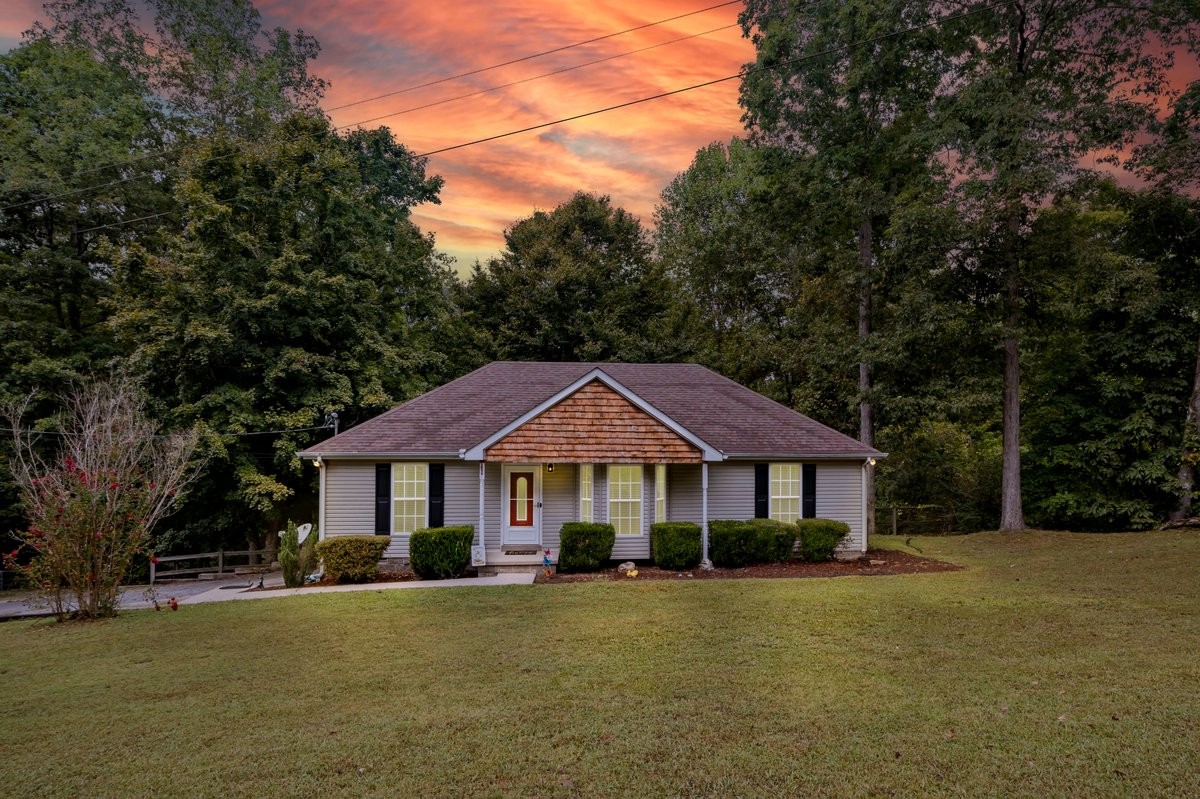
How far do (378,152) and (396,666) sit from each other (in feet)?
95.8

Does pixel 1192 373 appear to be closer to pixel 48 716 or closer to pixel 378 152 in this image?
pixel 48 716

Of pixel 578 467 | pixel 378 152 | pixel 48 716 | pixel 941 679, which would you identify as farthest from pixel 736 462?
pixel 378 152

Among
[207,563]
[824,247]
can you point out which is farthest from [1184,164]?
[207,563]

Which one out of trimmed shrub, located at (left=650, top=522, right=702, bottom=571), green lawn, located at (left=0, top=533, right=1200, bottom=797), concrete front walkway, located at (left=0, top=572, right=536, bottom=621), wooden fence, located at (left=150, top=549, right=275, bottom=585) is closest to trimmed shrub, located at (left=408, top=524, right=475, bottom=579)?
concrete front walkway, located at (left=0, top=572, right=536, bottom=621)

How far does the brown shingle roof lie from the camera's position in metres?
17.0

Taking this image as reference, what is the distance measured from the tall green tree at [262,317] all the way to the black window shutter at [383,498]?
5.48 metres

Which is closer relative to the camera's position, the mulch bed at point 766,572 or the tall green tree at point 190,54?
the mulch bed at point 766,572

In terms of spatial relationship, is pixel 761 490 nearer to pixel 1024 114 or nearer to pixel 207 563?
pixel 1024 114

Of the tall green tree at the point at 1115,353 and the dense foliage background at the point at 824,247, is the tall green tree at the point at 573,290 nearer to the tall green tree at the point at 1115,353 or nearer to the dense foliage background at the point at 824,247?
the dense foliage background at the point at 824,247

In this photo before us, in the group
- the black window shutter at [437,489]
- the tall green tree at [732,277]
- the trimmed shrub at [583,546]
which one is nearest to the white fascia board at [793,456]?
the trimmed shrub at [583,546]

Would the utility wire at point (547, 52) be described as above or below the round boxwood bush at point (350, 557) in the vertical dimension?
above

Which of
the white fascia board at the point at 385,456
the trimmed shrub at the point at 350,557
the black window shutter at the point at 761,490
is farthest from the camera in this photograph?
the black window shutter at the point at 761,490

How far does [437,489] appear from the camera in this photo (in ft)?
55.1

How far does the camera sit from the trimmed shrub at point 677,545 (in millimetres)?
15461
